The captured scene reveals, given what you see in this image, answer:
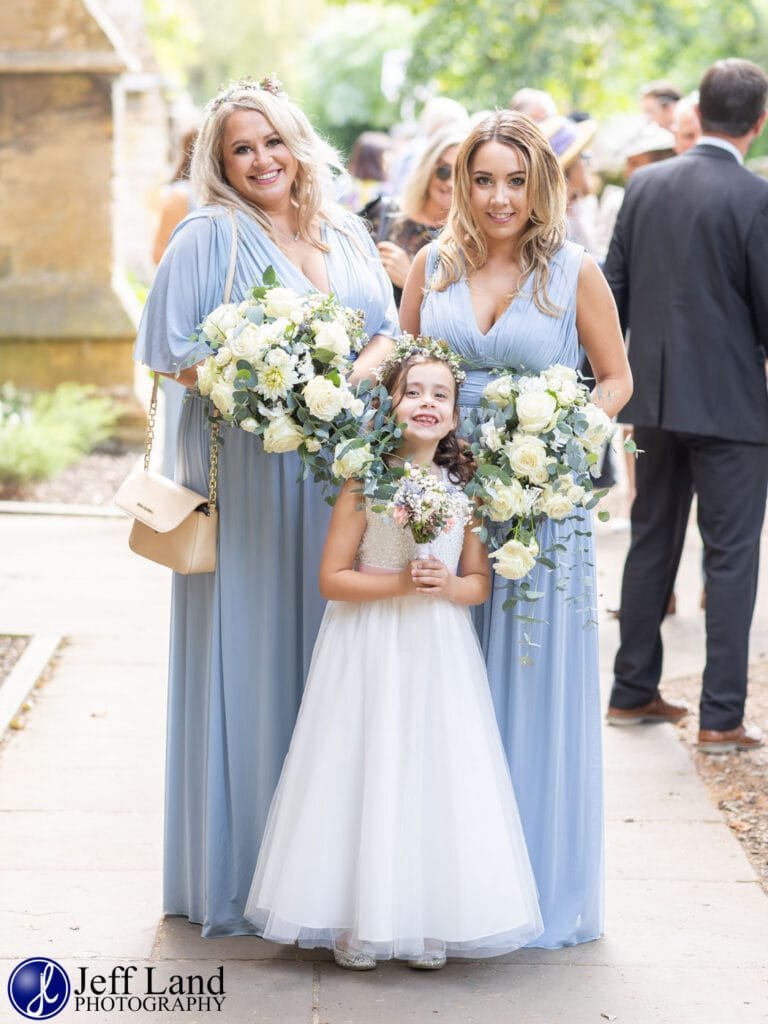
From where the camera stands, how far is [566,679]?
4.24 metres

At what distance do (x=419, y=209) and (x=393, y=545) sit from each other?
2962 mm

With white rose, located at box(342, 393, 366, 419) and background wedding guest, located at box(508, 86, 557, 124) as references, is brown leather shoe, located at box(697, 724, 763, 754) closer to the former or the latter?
white rose, located at box(342, 393, 366, 419)

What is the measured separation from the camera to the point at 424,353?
3.95 meters

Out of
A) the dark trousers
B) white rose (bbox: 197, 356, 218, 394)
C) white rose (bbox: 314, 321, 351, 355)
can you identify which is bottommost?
the dark trousers

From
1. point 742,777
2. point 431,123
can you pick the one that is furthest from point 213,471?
point 431,123

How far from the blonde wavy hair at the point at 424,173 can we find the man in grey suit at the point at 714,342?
80 cm

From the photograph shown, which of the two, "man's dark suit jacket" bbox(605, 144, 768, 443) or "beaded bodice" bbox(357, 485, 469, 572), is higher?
"man's dark suit jacket" bbox(605, 144, 768, 443)

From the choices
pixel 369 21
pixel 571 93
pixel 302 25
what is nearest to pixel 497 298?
pixel 571 93

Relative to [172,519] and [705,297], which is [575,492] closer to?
[172,519]

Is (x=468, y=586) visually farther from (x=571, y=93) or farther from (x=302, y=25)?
(x=302, y=25)

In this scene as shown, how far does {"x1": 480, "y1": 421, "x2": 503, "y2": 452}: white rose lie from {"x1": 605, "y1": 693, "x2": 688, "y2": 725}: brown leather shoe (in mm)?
2722

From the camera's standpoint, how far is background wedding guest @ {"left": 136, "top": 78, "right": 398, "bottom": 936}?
418 centimetres

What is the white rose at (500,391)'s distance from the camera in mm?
3920

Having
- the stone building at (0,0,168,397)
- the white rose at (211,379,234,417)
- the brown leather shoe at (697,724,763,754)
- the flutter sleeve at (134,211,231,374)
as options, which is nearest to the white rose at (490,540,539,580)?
Result: the white rose at (211,379,234,417)
